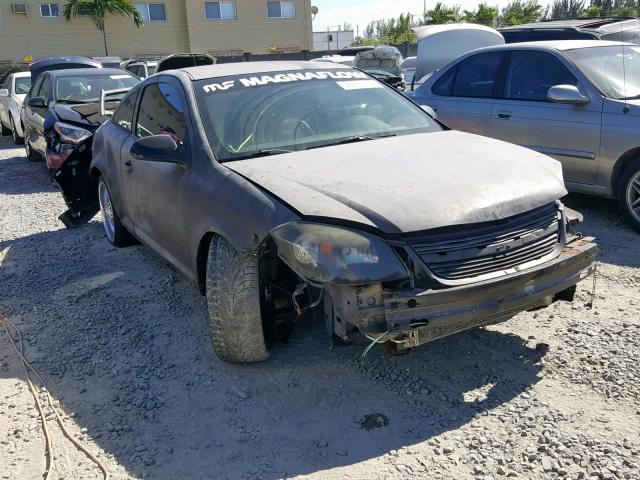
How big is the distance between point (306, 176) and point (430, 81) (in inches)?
184

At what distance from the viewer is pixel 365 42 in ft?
150

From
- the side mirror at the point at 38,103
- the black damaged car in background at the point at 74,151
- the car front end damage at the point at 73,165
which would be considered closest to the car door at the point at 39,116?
the side mirror at the point at 38,103

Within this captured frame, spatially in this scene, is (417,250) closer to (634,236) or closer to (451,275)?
(451,275)

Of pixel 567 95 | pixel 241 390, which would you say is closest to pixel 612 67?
pixel 567 95

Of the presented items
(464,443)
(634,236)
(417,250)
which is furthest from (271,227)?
(634,236)

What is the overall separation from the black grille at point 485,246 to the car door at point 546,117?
2.96m

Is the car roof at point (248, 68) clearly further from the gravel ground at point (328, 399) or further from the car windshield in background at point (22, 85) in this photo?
the car windshield in background at point (22, 85)

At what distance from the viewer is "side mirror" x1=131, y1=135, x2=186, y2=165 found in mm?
3768

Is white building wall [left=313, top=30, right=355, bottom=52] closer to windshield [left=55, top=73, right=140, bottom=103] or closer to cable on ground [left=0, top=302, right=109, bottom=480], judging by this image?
windshield [left=55, top=73, right=140, bottom=103]

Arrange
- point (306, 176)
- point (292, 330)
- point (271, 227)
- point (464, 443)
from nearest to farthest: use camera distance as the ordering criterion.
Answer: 1. point (464, 443)
2. point (271, 227)
3. point (306, 176)
4. point (292, 330)

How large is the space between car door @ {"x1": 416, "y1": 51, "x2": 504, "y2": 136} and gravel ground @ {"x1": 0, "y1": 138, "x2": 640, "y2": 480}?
266 centimetres

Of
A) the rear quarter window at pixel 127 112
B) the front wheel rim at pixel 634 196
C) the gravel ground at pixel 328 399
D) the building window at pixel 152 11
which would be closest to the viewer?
the gravel ground at pixel 328 399

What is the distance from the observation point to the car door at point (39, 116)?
9.59 m

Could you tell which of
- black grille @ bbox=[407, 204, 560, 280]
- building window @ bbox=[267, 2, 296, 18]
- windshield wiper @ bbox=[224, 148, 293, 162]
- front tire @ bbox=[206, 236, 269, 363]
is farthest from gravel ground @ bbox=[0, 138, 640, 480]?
building window @ bbox=[267, 2, 296, 18]
